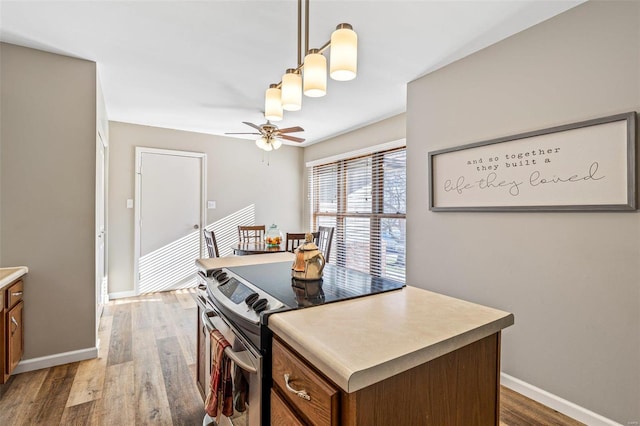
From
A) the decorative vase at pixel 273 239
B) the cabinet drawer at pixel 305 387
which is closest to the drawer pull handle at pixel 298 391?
the cabinet drawer at pixel 305 387

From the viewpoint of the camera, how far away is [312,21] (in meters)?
1.95

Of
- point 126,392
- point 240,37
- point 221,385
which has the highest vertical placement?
point 240,37

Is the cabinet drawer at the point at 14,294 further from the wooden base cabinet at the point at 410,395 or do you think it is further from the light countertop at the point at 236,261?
the wooden base cabinet at the point at 410,395

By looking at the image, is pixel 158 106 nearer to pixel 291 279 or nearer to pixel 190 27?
pixel 190 27

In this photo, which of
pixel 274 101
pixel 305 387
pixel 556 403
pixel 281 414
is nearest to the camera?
pixel 305 387

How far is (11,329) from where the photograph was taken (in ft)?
6.72

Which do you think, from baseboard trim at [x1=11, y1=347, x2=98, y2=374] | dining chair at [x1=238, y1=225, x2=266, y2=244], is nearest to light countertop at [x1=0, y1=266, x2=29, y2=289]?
baseboard trim at [x1=11, y1=347, x2=98, y2=374]

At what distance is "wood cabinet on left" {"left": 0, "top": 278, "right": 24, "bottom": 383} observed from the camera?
1965 mm

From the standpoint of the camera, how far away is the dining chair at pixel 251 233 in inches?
181

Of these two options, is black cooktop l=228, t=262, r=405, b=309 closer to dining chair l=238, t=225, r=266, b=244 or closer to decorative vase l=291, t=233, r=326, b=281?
decorative vase l=291, t=233, r=326, b=281

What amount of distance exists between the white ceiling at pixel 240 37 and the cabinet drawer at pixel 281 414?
6.38 ft

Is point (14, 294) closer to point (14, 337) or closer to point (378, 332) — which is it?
→ point (14, 337)

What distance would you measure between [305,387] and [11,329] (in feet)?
7.64

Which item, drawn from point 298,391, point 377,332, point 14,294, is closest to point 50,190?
point 14,294
